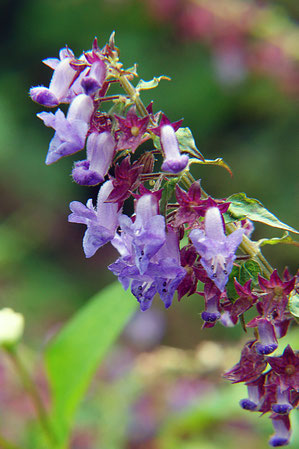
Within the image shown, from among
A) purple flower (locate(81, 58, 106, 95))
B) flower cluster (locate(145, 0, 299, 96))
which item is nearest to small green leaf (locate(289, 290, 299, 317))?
purple flower (locate(81, 58, 106, 95))

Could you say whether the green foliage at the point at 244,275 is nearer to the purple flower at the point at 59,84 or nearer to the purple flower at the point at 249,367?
the purple flower at the point at 249,367

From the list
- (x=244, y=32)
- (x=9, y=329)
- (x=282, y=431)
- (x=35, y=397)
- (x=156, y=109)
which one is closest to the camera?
(x=282, y=431)

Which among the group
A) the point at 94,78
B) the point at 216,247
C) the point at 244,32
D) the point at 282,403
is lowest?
the point at 282,403

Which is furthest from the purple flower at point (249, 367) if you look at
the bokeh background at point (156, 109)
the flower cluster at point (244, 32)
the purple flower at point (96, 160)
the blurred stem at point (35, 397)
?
the flower cluster at point (244, 32)

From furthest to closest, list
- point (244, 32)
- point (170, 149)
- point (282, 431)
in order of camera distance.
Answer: point (244, 32)
point (282, 431)
point (170, 149)

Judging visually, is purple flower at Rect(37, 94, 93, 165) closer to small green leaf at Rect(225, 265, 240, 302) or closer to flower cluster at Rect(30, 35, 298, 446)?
flower cluster at Rect(30, 35, 298, 446)

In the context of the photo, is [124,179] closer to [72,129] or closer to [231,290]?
[72,129]

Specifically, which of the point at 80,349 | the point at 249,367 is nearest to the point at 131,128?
the point at 249,367
